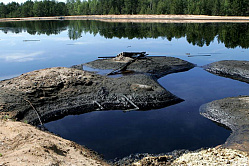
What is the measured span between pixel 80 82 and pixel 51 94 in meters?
2.13

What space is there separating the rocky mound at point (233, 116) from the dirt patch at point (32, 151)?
5.46 meters

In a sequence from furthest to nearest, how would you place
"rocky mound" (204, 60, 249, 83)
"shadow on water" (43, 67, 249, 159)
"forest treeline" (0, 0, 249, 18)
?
"forest treeline" (0, 0, 249, 18), "rocky mound" (204, 60, 249, 83), "shadow on water" (43, 67, 249, 159)

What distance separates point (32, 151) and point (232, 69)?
19399mm

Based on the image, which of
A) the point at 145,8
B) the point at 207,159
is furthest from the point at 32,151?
the point at 145,8

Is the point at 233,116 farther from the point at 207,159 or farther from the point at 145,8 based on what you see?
the point at 145,8

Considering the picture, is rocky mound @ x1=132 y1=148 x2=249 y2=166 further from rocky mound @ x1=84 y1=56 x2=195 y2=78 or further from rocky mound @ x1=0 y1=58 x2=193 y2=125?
rocky mound @ x1=84 y1=56 x2=195 y2=78

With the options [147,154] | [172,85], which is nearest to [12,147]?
[147,154]

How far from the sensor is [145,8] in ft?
375

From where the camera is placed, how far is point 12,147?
299 inches

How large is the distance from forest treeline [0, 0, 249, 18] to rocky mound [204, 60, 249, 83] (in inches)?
2617

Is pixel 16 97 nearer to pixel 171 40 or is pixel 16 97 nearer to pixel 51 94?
pixel 51 94

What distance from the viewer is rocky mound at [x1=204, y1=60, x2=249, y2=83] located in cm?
2012

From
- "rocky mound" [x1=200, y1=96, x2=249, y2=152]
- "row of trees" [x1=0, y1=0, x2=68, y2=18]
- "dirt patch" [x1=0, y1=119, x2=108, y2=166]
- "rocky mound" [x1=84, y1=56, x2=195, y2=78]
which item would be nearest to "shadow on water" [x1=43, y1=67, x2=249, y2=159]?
"rocky mound" [x1=200, y1=96, x2=249, y2=152]

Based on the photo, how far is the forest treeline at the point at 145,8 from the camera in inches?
3268
